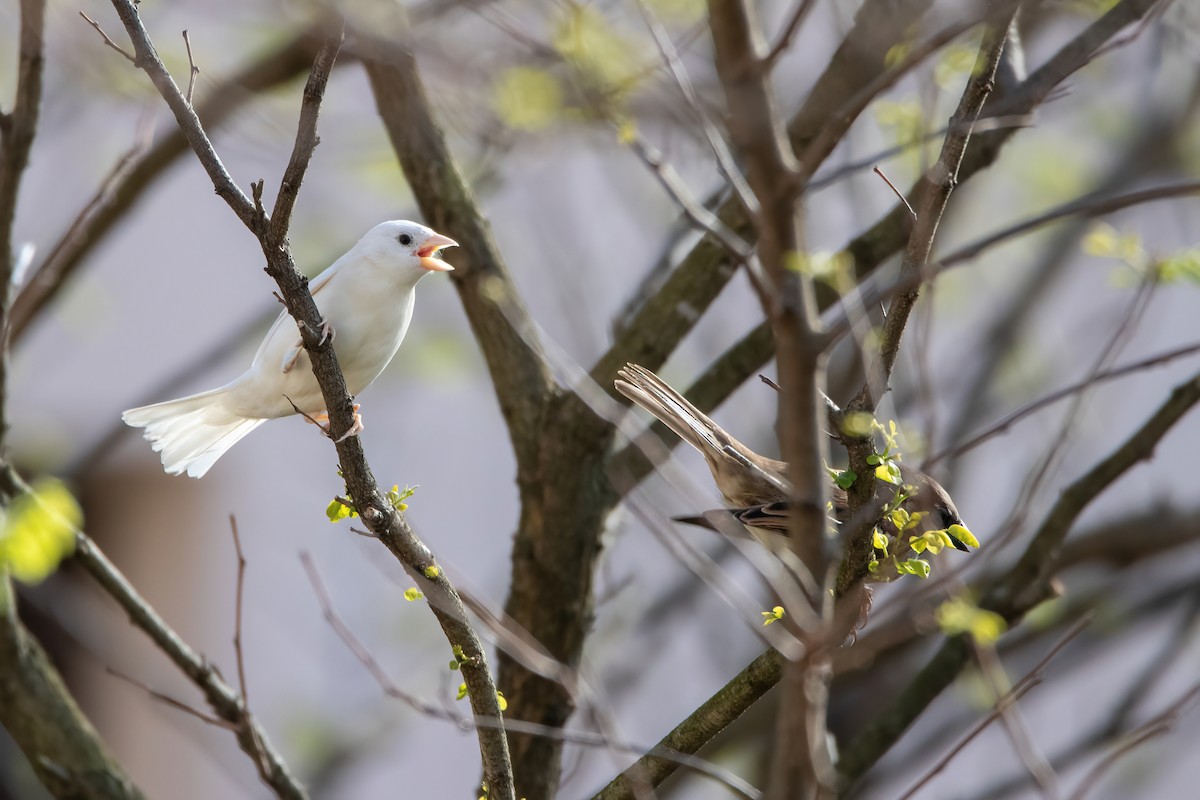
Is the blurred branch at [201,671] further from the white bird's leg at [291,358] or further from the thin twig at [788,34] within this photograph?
the thin twig at [788,34]

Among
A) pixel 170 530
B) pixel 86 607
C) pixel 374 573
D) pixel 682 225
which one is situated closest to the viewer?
pixel 682 225

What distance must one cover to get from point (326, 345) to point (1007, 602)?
2.69 meters

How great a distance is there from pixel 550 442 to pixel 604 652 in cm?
296

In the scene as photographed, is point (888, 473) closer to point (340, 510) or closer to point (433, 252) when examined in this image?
point (340, 510)

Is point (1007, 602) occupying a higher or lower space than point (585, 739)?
lower

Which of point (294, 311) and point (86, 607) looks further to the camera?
point (86, 607)

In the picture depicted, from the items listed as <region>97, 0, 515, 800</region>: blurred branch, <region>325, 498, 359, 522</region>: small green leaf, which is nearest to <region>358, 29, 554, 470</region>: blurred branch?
<region>97, 0, 515, 800</region>: blurred branch

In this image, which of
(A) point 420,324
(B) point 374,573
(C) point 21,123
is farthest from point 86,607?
(C) point 21,123

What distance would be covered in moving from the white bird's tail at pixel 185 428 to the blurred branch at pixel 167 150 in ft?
2.76

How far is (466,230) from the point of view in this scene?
14.7 ft

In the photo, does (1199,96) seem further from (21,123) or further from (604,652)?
(21,123)

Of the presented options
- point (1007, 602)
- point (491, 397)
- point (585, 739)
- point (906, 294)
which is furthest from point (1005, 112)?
point (491, 397)

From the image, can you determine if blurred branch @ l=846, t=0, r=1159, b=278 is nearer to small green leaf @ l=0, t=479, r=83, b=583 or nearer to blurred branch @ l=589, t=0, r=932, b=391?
blurred branch @ l=589, t=0, r=932, b=391

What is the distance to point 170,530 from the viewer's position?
1014cm
